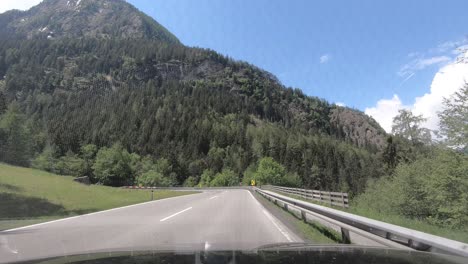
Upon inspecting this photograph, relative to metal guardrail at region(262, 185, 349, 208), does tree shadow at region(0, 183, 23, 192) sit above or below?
below

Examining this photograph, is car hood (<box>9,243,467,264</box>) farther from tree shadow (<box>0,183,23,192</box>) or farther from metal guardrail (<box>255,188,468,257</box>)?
tree shadow (<box>0,183,23,192</box>)

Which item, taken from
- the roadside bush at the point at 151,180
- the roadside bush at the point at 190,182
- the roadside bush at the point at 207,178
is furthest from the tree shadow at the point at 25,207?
the roadside bush at the point at 190,182

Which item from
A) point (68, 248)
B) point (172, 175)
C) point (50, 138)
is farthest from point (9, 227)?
point (50, 138)

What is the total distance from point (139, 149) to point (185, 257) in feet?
548

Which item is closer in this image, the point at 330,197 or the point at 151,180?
the point at 330,197

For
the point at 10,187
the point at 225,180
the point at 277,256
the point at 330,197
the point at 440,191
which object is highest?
the point at 440,191

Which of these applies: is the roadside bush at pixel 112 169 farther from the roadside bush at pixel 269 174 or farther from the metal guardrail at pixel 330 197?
the metal guardrail at pixel 330 197

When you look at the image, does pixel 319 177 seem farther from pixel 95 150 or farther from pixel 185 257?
pixel 185 257

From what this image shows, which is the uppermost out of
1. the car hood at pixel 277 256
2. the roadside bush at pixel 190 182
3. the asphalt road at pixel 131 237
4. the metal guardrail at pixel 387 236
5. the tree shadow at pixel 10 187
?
the metal guardrail at pixel 387 236

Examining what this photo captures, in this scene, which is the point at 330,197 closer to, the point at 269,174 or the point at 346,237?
the point at 346,237

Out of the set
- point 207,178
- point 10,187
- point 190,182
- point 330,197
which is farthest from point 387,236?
point 190,182

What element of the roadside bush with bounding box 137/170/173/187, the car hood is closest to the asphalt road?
the car hood

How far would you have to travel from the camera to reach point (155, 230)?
12258 mm

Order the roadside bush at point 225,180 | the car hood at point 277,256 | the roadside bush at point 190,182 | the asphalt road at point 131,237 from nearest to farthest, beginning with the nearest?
the car hood at point 277,256
the asphalt road at point 131,237
the roadside bush at point 225,180
the roadside bush at point 190,182
